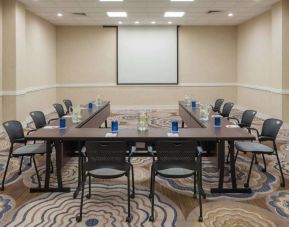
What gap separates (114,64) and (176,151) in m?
9.62

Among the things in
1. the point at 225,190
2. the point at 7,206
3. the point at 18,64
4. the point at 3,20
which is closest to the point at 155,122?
the point at 18,64

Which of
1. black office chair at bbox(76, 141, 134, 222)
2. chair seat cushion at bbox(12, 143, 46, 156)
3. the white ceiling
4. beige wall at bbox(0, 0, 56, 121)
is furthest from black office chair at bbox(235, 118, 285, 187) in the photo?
beige wall at bbox(0, 0, 56, 121)

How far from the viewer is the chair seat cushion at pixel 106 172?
10.7ft

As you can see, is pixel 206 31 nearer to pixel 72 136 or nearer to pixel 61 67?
pixel 61 67

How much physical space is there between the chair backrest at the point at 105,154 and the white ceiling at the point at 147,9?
19.0 feet

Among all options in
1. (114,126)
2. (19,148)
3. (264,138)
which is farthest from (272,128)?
(19,148)

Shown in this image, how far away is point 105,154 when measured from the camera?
331 centimetres

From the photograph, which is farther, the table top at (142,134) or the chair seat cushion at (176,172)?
the table top at (142,134)

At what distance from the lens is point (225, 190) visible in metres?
4.01

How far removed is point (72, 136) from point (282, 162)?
11.2 ft

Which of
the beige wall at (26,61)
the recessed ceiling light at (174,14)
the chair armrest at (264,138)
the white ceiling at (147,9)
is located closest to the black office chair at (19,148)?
the chair armrest at (264,138)

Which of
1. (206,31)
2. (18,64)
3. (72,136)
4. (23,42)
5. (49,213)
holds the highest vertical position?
(206,31)

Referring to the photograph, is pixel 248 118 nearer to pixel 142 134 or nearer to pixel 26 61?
pixel 142 134

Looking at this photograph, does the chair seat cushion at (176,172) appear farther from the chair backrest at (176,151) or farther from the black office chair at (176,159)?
the chair backrest at (176,151)
